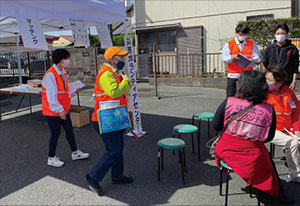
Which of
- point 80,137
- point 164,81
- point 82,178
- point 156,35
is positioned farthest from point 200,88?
point 82,178

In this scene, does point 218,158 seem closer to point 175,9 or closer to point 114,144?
point 114,144

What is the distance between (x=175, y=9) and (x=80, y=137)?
1064 centimetres

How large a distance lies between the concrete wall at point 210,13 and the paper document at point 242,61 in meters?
8.85

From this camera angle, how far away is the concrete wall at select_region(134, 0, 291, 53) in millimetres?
12000

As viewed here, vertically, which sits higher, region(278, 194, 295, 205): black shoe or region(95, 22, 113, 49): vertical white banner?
region(95, 22, 113, 49): vertical white banner

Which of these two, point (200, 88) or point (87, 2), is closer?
point (87, 2)

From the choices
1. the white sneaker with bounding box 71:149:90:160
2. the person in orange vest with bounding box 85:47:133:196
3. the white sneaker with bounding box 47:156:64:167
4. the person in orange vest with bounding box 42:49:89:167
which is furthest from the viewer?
the white sneaker with bounding box 71:149:90:160

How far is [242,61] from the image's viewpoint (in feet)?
14.5

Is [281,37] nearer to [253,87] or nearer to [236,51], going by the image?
[236,51]

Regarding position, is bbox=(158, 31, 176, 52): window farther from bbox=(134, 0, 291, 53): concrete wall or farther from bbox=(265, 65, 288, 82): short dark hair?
bbox=(265, 65, 288, 82): short dark hair

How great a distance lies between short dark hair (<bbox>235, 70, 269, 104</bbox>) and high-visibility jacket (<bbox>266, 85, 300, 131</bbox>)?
0.97 m

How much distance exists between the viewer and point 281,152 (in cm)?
429

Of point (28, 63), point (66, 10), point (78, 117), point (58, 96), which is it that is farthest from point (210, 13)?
point (58, 96)

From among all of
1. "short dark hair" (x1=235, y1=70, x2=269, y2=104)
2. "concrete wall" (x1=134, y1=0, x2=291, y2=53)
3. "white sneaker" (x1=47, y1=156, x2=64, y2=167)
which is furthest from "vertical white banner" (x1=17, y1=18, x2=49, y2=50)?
"concrete wall" (x1=134, y1=0, x2=291, y2=53)
